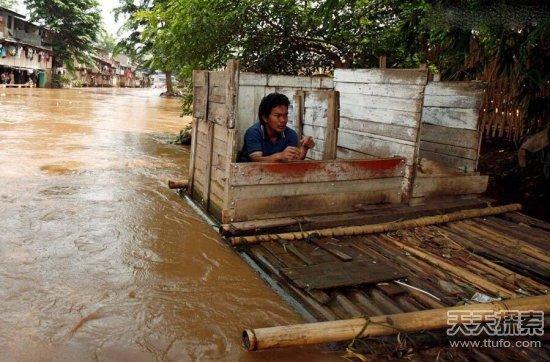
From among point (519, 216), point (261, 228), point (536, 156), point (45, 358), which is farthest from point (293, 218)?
point (536, 156)

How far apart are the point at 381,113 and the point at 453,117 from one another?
46.6 inches

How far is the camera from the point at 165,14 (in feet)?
26.7

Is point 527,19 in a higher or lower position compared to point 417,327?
higher

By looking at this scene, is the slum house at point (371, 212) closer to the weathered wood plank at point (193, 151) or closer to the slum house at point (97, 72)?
the weathered wood plank at point (193, 151)

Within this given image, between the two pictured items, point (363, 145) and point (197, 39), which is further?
point (197, 39)

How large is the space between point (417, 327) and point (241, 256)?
1959mm

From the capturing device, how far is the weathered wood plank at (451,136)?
18.4 feet

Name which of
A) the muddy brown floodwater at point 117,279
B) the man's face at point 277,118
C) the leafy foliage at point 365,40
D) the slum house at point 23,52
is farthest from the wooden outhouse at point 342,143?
the slum house at point 23,52

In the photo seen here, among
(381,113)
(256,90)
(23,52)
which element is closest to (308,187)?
(381,113)

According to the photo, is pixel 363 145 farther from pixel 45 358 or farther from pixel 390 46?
pixel 45 358

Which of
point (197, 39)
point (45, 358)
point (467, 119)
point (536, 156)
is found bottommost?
point (45, 358)

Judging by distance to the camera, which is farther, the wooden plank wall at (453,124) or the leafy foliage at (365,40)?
the leafy foliage at (365,40)

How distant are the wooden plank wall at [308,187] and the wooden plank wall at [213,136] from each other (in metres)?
0.20

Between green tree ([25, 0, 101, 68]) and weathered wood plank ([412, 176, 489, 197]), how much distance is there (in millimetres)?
43920
